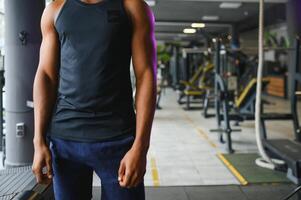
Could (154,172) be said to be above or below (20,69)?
below

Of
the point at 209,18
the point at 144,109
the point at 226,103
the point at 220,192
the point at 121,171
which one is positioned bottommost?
the point at 220,192

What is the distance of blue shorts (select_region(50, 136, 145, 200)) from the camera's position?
111 centimetres

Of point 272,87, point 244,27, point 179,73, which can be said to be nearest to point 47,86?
point 179,73

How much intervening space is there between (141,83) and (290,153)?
274 centimetres

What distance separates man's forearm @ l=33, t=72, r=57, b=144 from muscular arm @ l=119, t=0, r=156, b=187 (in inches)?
11.6

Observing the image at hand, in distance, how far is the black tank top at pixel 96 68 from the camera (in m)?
1.08

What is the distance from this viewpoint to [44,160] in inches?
45.6

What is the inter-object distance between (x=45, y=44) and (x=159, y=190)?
7.57ft

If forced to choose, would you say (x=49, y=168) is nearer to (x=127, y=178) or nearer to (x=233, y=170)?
(x=127, y=178)

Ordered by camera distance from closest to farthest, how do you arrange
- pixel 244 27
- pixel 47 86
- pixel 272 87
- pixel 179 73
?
pixel 47 86 → pixel 179 73 → pixel 272 87 → pixel 244 27

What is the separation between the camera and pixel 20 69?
3.16 meters

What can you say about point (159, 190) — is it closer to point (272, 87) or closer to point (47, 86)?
point (47, 86)

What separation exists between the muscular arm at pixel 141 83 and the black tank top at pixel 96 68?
3 cm

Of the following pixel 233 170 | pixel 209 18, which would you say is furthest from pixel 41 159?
pixel 209 18
